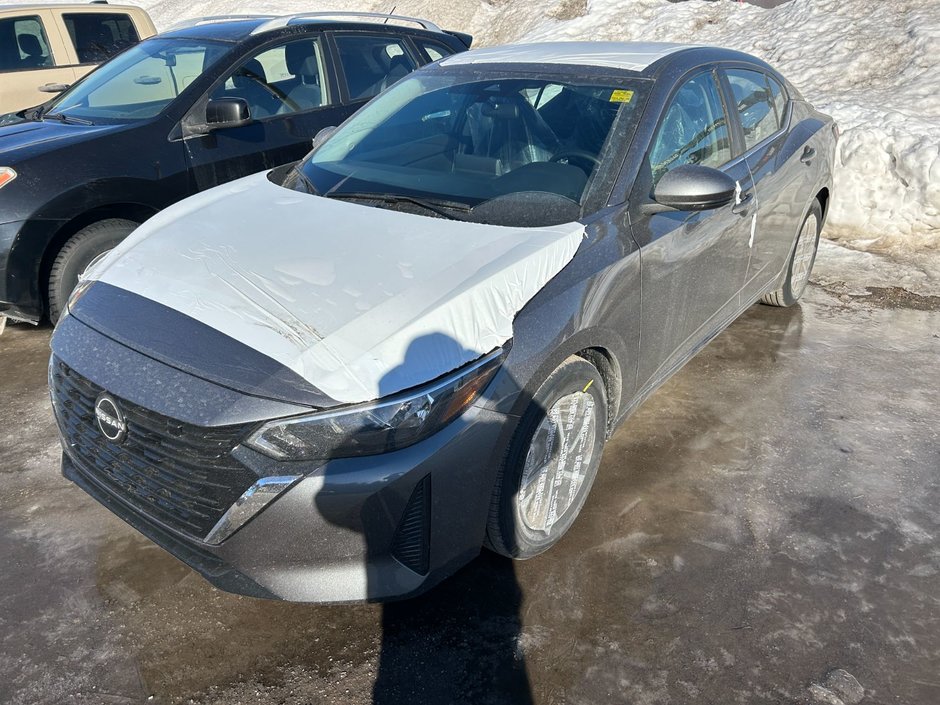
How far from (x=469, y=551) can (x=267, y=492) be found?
718 millimetres

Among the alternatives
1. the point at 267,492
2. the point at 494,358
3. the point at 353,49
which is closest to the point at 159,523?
the point at 267,492

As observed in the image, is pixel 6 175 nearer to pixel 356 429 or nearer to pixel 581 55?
pixel 581 55

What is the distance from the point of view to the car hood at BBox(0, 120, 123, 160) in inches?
176

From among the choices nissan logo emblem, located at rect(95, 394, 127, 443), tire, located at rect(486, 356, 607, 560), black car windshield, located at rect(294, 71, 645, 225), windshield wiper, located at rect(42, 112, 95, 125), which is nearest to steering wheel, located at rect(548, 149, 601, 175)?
black car windshield, located at rect(294, 71, 645, 225)

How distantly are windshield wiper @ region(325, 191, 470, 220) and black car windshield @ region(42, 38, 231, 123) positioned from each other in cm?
256

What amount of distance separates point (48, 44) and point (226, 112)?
14.7 feet

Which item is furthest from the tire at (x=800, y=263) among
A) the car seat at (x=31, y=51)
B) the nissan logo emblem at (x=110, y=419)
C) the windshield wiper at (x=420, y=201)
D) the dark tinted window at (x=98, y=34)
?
the car seat at (x=31, y=51)

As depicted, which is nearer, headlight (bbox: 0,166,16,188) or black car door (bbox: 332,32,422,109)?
headlight (bbox: 0,166,16,188)

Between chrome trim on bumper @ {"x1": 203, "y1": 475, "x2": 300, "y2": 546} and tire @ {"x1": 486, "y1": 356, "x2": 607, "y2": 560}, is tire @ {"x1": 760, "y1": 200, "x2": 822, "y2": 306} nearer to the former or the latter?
tire @ {"x1": 486, "y1": 356, "x2": 607, "y2": 560}

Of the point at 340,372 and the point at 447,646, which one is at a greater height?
the point at 340,372

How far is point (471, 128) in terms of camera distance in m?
3.50

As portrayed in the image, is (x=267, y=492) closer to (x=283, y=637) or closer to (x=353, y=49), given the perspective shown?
(x=283, y=637)

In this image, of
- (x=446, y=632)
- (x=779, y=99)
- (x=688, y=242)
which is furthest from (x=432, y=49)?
(x=446, y=632)

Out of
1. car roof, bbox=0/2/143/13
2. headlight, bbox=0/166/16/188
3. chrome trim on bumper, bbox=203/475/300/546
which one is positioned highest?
car roof, bbox=0/2/143/13
